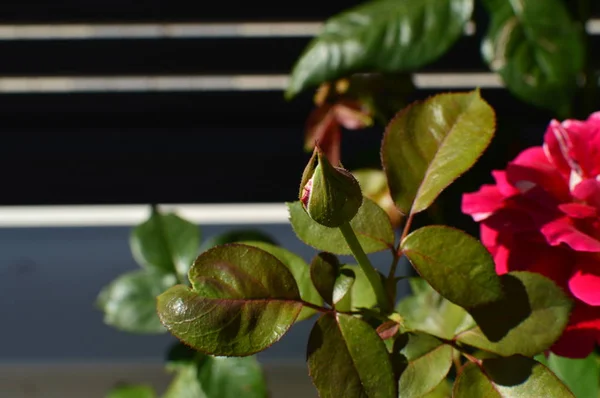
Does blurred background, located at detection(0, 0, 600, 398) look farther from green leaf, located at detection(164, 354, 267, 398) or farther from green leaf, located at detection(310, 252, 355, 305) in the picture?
green leaf, located at detection(310, 252, 355, 305)

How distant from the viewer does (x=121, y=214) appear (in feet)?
3.62

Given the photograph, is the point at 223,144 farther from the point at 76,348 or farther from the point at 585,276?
the point at 585,276

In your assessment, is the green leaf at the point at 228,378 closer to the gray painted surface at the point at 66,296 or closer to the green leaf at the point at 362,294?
the green leaf at the point at 362,294

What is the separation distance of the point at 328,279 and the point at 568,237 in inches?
4.2

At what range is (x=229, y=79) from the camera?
1071 millimetres

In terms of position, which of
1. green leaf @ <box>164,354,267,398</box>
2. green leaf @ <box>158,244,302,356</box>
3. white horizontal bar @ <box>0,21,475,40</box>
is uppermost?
green leaf @ <box>158,244,302,356</box>

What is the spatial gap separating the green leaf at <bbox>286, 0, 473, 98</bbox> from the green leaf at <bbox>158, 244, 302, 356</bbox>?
0.34m

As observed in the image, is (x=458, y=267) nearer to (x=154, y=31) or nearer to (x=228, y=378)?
(x=228, y=378)

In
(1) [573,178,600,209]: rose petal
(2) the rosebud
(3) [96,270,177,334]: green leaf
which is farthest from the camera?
(3) [96,270,177,334]: green leaf

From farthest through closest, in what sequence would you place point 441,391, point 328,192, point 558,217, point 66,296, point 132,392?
point 66,296 → point 132,392 → point 441,391 → point 558,217 → point 328,192

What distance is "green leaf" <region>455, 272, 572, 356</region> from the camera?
0.91 ft

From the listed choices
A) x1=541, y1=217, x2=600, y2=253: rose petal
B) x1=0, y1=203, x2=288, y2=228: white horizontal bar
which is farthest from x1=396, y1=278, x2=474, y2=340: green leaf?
x1=0, y1=203, x2=288, y2=228: white horizontal bar

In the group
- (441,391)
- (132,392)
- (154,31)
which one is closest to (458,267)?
(441,391)

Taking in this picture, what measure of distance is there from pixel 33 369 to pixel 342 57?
0.71 metres
